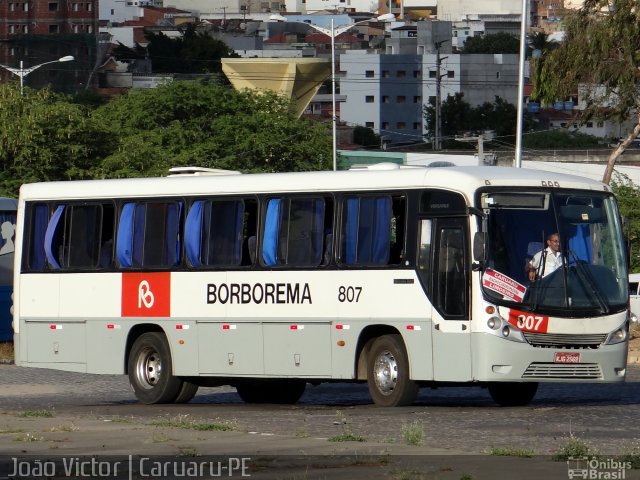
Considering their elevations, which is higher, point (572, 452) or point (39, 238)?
point (39, 238)

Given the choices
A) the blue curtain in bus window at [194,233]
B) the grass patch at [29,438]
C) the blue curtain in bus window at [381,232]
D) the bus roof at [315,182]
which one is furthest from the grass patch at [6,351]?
the grass patch at [29,438]

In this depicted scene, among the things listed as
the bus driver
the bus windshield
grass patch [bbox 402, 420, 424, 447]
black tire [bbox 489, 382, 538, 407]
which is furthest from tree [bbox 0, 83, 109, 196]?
grass patch [bbox 402, 420, 424, 447]

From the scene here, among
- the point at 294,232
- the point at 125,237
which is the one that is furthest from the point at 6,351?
the point at 294,232

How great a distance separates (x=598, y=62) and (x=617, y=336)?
20313 millimetres

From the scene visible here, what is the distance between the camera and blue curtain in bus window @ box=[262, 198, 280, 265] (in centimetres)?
2080

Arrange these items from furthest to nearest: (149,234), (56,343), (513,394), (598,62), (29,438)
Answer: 1. (598,62)
2. (56,343)
3. (149,234)
4. (513,394)
5. (29,438)

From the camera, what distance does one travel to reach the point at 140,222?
22.3m

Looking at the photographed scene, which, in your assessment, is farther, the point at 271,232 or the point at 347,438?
the point at 271,232

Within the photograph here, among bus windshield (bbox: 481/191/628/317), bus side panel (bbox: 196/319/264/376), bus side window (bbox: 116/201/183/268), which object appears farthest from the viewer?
bus side window (bbox: 116/201/183/268)

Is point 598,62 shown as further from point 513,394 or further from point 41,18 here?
point 41,18

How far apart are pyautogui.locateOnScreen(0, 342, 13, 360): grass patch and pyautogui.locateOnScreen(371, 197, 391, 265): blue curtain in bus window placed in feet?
55.2

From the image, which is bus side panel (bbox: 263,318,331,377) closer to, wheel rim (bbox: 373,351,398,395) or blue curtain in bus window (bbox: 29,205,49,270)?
wheel rim (bbox: 373,351,398,395)

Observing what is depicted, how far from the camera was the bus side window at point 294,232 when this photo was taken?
20438 millimetres

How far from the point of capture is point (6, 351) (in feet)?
118
